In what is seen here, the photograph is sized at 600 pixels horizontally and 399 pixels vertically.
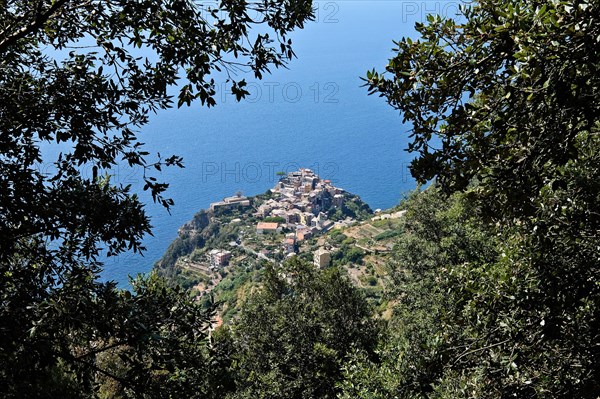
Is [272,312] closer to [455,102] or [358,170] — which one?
[455,102]

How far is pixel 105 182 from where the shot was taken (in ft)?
14.3

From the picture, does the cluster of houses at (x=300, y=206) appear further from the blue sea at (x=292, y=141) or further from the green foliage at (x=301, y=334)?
the green foliage at (x=301, y=334)

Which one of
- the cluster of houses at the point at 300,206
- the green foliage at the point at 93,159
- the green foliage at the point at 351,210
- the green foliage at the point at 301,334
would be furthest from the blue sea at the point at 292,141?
the green foliage at the point at 93,159

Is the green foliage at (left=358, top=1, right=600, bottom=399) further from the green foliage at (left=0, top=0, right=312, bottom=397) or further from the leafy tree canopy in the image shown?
the green foliage at (left=0, top=0, right=312, bottom=397)

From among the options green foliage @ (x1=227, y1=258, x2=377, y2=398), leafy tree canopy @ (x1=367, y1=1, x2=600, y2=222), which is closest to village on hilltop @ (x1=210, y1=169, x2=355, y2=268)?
green foliage @ (x1=227, y1=258, x2=377, y2=398)

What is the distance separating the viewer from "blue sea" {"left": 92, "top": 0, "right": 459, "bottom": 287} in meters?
90.1

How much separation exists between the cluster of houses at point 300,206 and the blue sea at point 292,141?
3.87 m

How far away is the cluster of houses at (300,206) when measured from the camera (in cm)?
8106

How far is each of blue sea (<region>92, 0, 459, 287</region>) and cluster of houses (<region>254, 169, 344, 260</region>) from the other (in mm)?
3865

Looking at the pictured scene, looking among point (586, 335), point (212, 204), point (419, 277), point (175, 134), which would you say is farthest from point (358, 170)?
point (586, 335)

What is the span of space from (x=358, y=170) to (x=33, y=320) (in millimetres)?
99338

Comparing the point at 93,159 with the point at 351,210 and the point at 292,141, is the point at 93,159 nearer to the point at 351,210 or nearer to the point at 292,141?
the point at 351,210

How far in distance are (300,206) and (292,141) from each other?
23.9m

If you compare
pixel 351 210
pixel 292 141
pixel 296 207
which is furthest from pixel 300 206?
pixel 292 141
